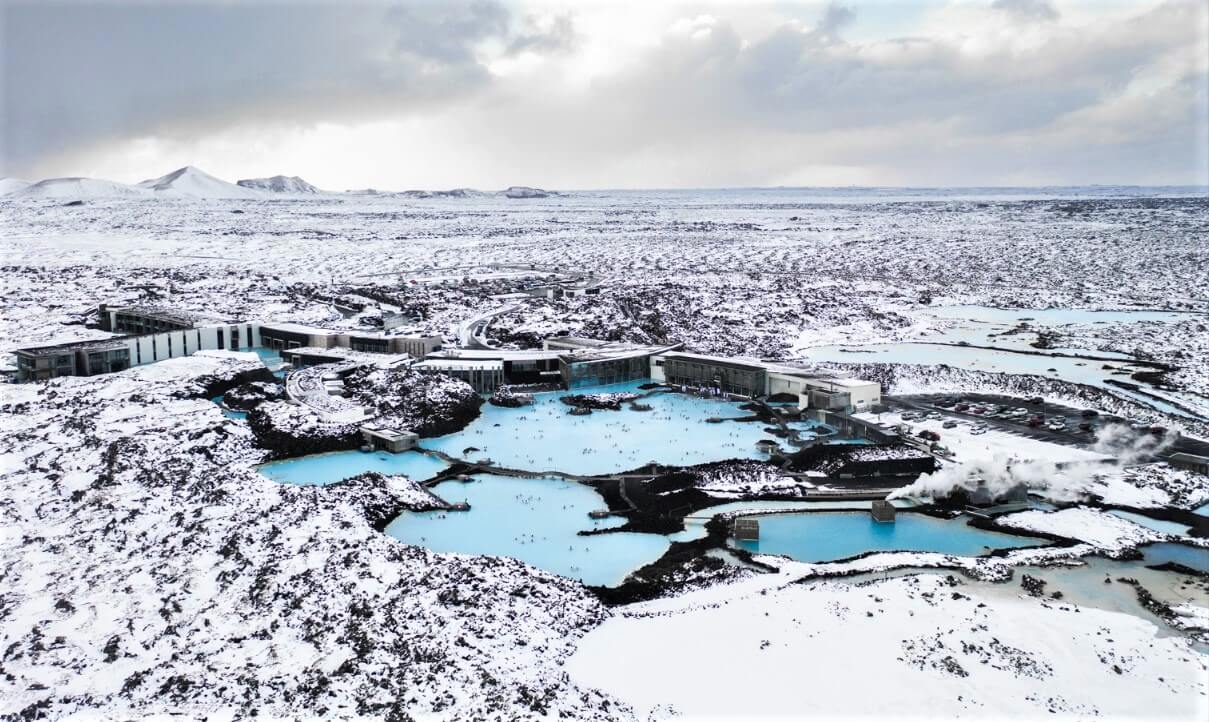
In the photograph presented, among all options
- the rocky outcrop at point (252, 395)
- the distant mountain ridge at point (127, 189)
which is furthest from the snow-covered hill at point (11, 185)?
the rocky outcrop at point (252, 395)

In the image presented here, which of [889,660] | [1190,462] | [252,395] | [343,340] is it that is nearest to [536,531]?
[889,660]

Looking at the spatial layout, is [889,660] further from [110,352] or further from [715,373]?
[110,352]

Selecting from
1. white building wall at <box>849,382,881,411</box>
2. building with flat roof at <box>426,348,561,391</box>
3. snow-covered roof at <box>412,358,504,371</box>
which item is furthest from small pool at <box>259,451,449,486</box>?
white building wall at <box>849,382,881,411</box>

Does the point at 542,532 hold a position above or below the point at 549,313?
below

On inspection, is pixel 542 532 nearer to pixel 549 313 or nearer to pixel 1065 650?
pixel 1065 650

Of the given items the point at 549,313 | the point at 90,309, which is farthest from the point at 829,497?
the point at 90,309

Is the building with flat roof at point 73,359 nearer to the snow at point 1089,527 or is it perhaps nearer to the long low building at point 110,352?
the long low building at point 110,352
